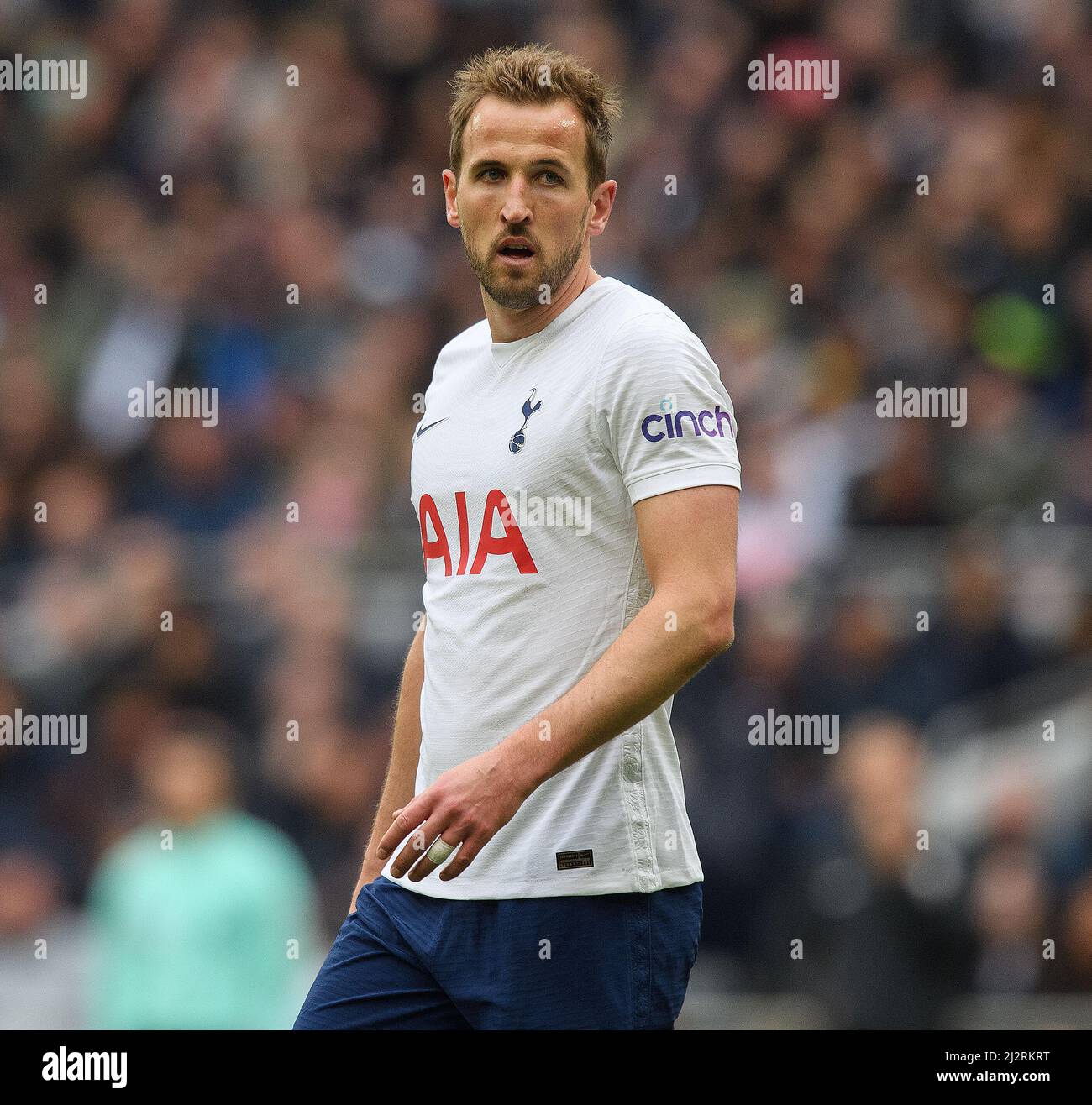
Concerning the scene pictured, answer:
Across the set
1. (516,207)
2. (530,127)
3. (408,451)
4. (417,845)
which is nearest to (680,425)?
(516,207)

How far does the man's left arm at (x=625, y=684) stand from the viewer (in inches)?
94.0

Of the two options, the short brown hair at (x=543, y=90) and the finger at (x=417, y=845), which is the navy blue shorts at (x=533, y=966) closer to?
the finger at (x=417, y=845)

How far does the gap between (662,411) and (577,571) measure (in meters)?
0.29

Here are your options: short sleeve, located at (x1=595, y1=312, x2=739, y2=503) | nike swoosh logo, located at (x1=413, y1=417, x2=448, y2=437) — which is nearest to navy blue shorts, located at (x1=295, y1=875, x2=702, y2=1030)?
short sleeve, located at (x1=595, y1=312, x2=739, y2=503)

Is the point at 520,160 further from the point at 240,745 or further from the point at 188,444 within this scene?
the point at 188,444

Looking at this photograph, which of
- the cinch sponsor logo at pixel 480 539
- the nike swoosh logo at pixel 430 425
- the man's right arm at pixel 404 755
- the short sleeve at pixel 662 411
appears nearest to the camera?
the short sleeve at pixel 662 411

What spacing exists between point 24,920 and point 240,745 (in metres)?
1.00

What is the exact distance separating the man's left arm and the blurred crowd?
3.10 metres

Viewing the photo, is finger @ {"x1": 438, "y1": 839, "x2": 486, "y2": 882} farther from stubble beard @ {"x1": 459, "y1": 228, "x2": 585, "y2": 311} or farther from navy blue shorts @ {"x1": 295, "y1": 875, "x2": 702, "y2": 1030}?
stubble beard @ {"x1": 459, "y1": 228, "x2": 585, "y2": 311}

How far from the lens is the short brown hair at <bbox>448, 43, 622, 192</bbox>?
9.43 feet

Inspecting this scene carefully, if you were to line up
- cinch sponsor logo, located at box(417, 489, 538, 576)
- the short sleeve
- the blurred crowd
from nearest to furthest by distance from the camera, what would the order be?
the short sleeve → cinch sponsor logo, located at box(417, 489, 538, 576) → the blurred crowd

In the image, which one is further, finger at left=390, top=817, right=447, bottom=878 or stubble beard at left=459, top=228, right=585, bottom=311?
stubble beard at left=459, top=228, right=585, bottom=311

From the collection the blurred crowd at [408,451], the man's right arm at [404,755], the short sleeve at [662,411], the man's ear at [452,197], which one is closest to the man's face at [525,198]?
the man's ear at [452,197]

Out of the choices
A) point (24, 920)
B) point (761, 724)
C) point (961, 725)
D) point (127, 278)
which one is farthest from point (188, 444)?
point (961, 725)
